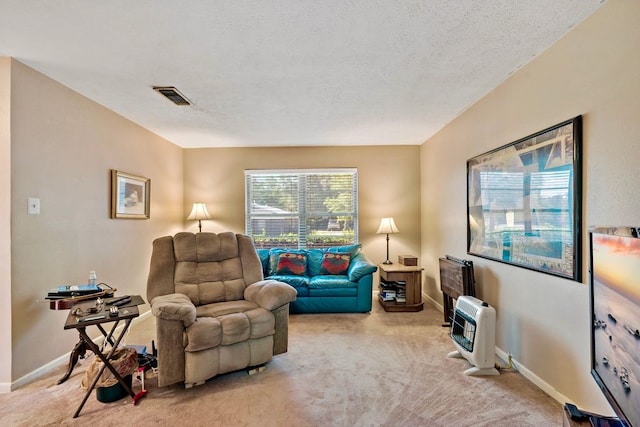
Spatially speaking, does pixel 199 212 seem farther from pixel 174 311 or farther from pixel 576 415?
pixel 576 415

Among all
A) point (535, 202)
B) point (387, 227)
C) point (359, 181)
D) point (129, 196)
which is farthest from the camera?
point (359, 181)

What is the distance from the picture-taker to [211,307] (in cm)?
261

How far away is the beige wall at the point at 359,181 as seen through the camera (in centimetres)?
492

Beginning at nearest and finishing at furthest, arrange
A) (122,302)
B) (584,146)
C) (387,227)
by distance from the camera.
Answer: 1. (584,146)
2. (122,302)
3. (387,227)

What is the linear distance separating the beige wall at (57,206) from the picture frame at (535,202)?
3686mm

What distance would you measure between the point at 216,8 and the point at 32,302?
2.51m

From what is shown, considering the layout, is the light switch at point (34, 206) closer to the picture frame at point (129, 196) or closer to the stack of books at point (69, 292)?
the stack of books at point (69, 292)

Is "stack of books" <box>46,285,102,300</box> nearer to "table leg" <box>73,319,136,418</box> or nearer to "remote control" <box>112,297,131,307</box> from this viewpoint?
"remote control" <box>112,297,131,307</box>

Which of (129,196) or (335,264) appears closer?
(129,196)

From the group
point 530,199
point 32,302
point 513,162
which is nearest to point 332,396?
point 530,199

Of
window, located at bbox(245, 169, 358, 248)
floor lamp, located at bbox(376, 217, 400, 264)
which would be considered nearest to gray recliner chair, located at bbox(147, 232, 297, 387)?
window, located at bbox(245, 169, 358, 248)

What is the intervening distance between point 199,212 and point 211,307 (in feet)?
8.19

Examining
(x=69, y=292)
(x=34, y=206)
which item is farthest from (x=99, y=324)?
Answer: (x=34, y=206)

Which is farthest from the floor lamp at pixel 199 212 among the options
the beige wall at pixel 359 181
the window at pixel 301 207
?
the window at pixel 301 207
